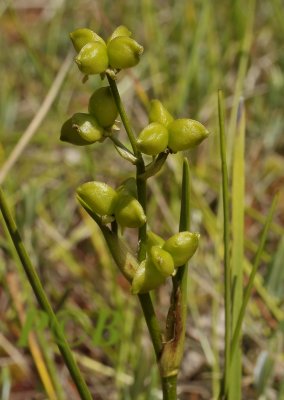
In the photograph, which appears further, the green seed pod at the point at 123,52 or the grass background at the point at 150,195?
the grass background at the point at 150,195

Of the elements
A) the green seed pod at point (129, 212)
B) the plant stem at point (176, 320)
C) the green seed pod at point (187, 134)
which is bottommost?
the plant stem at point (176, 320)

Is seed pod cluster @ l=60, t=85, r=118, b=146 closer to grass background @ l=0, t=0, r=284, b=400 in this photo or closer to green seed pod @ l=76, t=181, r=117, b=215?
green seed pod @ l=76, t=181, r=117, b=215

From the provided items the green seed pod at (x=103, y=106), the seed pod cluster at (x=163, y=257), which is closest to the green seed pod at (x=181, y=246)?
the seed pod cluster at (x=163, y=257)

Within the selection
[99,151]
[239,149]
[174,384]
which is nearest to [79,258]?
[99,151]

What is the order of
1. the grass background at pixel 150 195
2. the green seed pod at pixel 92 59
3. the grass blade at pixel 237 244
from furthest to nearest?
the grass background at pixel 150 195 < the grass blade at pixel 237 244 < the green seed pod at pixel 92 59

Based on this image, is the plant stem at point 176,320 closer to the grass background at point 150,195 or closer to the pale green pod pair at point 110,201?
the pale green pod pair at point 110,201

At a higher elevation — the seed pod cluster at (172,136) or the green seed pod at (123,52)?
the green seed pod at (123,52)

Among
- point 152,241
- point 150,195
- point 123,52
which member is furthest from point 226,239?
point 150,195

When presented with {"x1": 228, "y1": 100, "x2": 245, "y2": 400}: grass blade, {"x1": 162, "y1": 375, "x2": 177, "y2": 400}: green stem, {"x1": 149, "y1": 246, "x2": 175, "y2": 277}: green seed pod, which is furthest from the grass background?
{"x1": 149, "y1": 246, "x2": 175, "y2": 277}: green seed pod

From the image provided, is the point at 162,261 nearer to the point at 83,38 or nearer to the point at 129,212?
the point at 129,212
